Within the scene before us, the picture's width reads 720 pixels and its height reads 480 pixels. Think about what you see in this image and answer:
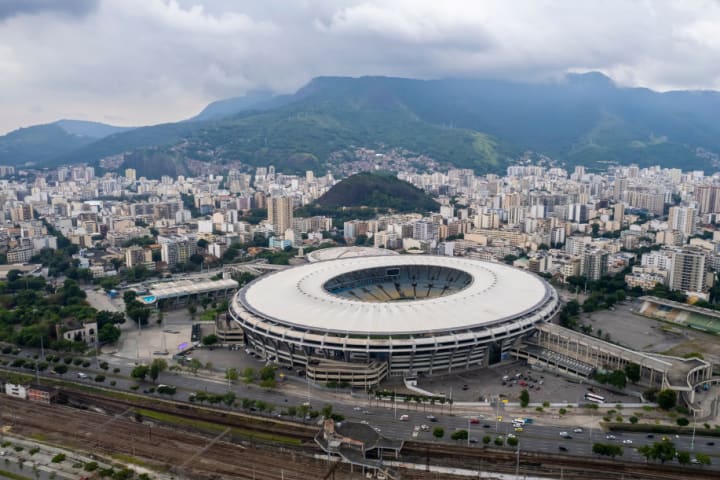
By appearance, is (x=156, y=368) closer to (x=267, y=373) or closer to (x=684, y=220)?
(x=267, y=373)

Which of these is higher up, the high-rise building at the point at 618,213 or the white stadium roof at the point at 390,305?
the high-rise building at the point at 618,213

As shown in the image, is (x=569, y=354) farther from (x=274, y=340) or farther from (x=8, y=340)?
(x=8, y=340)

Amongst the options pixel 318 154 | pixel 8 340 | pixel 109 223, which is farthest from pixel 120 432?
pixel 318 154

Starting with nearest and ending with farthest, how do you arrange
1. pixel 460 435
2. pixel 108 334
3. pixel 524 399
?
pixel 460 435 < pixel 524 399 < pixel 108 334

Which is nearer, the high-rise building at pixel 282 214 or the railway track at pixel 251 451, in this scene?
the railway track at pixel 251 451

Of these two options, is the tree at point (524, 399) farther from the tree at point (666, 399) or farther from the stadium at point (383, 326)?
the tree at point (666, 399)

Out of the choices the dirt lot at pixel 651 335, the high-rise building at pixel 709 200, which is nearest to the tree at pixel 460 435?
the dirt lot at pixel 651 335

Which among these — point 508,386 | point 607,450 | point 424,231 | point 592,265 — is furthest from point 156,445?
point 424,231

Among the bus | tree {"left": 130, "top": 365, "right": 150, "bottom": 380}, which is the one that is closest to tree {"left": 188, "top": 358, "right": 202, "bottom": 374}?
tree {"left": 130, "top": 365, "right": 150, "bottom": 380}
